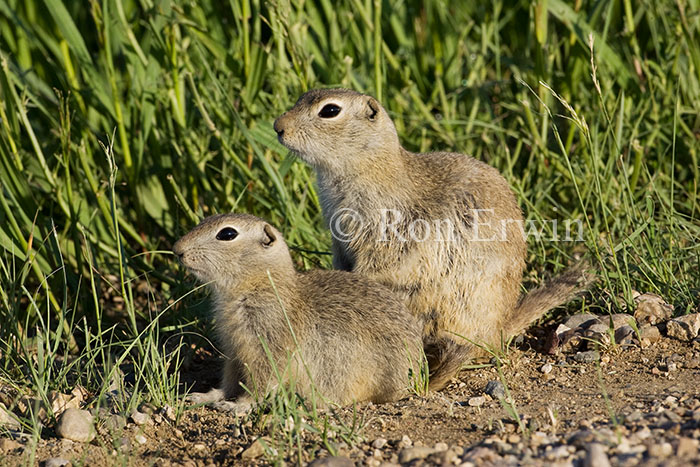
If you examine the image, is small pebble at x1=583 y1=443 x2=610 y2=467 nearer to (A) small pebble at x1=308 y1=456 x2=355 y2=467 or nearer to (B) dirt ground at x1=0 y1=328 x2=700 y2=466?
(B) dirt ground at x1=0 y1=328 x2=700 y2=466

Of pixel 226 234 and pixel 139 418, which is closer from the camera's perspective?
pixel 139 418

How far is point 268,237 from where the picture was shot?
442 cm

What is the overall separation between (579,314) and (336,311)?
1406 mm

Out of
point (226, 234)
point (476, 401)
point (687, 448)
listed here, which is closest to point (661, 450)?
point (687, 448)

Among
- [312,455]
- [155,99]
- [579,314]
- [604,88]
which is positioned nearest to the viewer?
[312,455]

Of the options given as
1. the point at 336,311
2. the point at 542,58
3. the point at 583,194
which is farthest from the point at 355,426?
the point at 542,58

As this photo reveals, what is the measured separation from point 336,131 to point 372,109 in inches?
10.0

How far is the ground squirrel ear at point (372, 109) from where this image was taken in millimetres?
4898

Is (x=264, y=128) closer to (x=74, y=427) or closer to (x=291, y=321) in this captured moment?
(x=291, y=321)

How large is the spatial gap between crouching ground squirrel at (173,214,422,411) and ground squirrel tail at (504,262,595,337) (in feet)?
2.06

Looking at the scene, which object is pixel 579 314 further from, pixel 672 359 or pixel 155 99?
pixel 155 99

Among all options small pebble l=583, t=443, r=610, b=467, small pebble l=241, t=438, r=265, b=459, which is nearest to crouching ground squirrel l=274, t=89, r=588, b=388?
small pebble l=241, t=438, r=265, b=459

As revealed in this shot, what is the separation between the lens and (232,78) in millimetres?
5969

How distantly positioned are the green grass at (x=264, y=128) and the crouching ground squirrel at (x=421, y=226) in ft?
1.47
